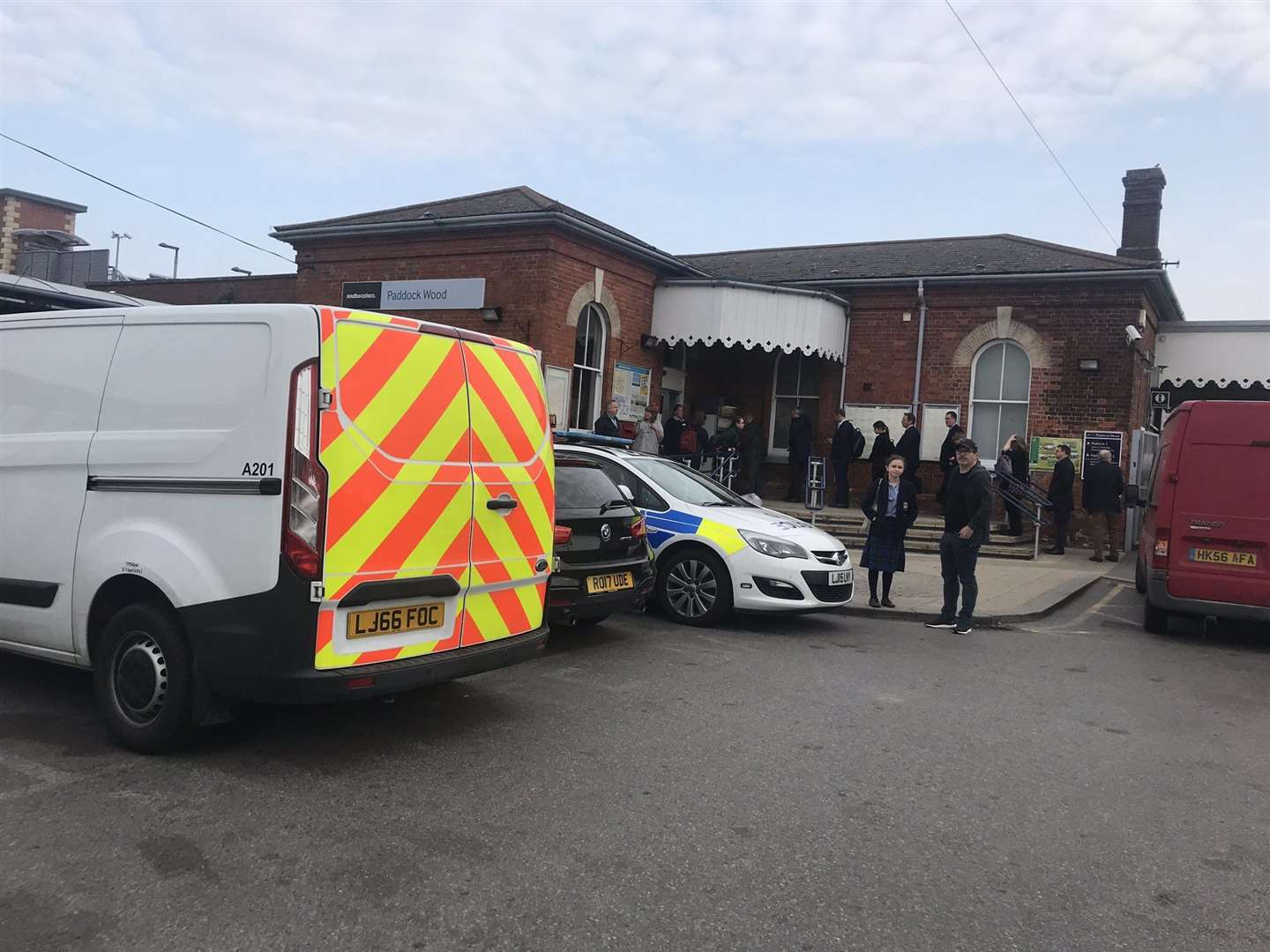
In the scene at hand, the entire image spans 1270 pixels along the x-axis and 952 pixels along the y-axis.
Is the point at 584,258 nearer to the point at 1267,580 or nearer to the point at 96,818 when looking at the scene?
the point at 1267,580

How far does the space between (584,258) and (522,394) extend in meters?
12.2

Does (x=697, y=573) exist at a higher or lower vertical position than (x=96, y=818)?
higher

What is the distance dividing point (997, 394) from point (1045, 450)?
1.42 meters

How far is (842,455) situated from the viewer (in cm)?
1884

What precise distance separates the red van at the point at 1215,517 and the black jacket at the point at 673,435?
9.29 m

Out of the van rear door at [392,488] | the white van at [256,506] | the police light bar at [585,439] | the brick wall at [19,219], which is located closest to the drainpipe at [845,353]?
the police light bar at [585,439]

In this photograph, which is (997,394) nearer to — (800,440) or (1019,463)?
(1019,463)

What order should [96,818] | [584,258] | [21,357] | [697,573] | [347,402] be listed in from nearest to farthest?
[96,818]
[347,402]
[21,357]
[697,573]
[584,258]

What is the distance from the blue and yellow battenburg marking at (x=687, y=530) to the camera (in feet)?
28.6

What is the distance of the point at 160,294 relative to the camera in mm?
26797

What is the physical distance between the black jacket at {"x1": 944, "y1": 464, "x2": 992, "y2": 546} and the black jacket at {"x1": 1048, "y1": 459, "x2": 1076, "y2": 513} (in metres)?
7.49

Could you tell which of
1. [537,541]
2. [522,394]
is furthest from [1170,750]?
[522,394]

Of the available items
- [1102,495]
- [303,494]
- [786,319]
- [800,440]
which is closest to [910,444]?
[800,440]

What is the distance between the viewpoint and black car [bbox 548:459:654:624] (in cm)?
720
